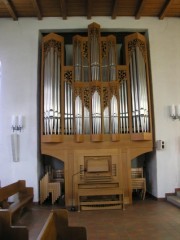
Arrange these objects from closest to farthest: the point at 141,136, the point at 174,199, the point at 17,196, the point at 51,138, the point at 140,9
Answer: the point at 17,196 → the point at 174,199 → the point at 51,138 → the point at 141,136 → the point at 140,9

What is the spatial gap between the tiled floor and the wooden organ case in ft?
2.54

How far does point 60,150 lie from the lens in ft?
22.7

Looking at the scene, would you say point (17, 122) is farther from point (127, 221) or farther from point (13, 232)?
point (13, 232)

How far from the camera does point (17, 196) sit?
6.41 m

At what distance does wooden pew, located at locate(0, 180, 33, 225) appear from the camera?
199 inches

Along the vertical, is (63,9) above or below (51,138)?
above

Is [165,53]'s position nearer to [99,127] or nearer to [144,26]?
[144,26]

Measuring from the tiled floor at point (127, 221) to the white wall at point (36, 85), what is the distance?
1.01m

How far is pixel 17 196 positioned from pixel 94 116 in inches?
105

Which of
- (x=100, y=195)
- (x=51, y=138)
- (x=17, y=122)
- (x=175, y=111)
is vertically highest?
(x=175, y=111)

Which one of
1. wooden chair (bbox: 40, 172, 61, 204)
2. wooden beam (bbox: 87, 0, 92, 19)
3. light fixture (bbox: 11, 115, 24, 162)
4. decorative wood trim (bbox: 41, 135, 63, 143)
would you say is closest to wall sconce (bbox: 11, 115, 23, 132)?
light fixture (bbox: 11, 115, 24, 162)

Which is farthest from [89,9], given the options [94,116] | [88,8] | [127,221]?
[127,221]

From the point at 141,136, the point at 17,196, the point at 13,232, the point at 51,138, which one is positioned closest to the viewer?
the point at 13,232

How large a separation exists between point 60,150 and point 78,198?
134cm
